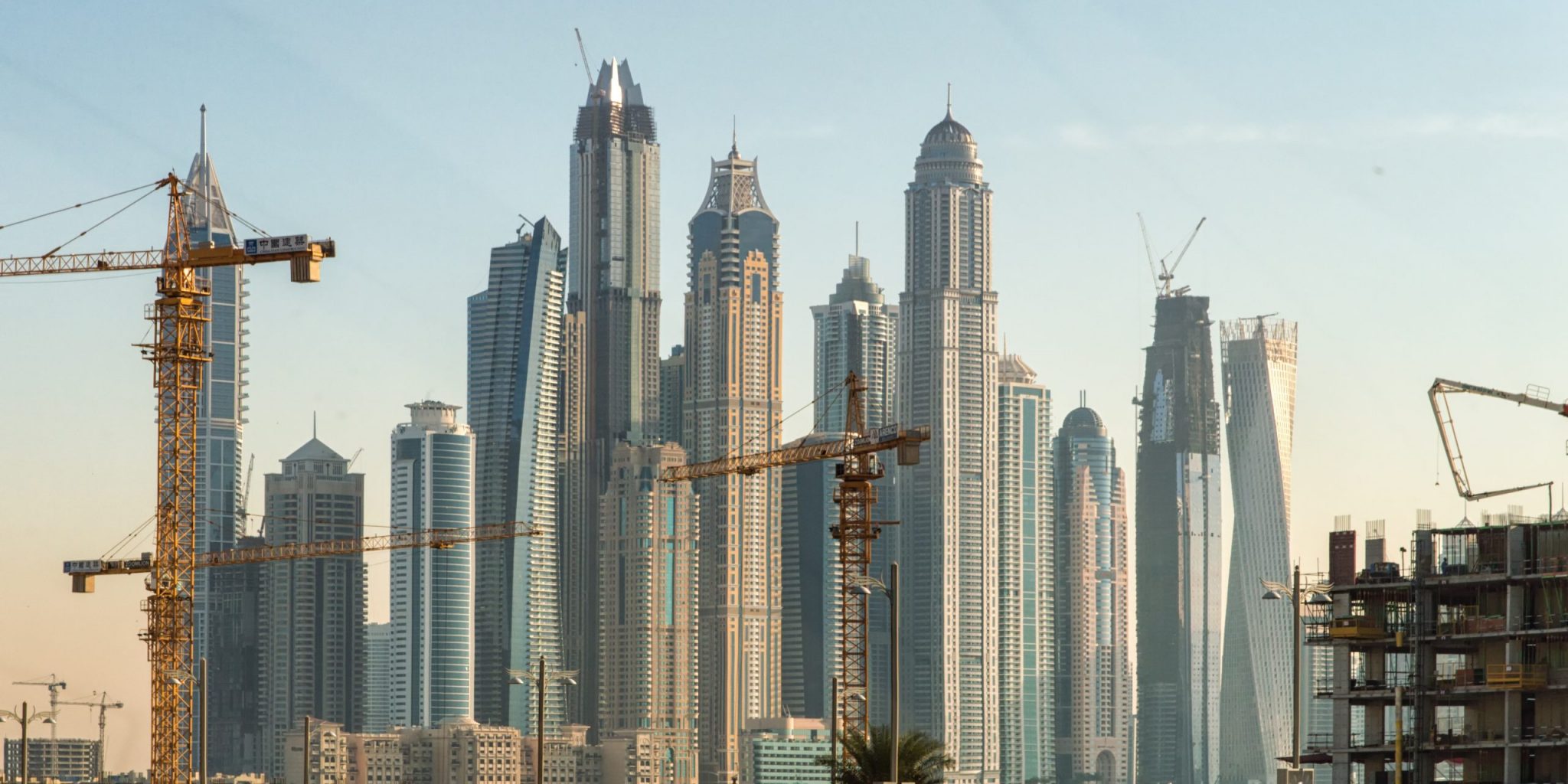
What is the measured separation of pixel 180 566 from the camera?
160 m

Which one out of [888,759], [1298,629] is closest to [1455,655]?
[1298,629]

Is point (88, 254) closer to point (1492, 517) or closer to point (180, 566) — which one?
point (180, 566)

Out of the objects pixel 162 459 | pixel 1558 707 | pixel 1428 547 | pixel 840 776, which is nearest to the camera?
pixel 840 776

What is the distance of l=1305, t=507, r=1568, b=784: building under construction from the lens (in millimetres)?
→ 141000

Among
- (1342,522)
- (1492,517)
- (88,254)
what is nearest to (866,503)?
(1342,522)

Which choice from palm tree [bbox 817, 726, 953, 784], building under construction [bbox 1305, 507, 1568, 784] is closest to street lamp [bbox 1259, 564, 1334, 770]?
building under construction [bbox 1305, 507, 1568, 784]

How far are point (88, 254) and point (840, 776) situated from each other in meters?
82.4

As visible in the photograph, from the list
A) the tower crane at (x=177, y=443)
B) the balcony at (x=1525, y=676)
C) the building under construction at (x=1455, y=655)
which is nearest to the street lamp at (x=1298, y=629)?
the building under construction at (x=1455, y=655)

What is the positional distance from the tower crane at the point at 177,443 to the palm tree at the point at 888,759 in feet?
199

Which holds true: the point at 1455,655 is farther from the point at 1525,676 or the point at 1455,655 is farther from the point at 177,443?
the point at 177,443

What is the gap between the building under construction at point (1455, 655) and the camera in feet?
463

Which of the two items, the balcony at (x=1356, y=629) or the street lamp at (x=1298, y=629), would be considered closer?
the street lamp at (x=1298, y=629)

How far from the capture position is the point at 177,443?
163m

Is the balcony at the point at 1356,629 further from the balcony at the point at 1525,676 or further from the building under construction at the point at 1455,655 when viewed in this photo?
the balcony at the point at 1525,676
